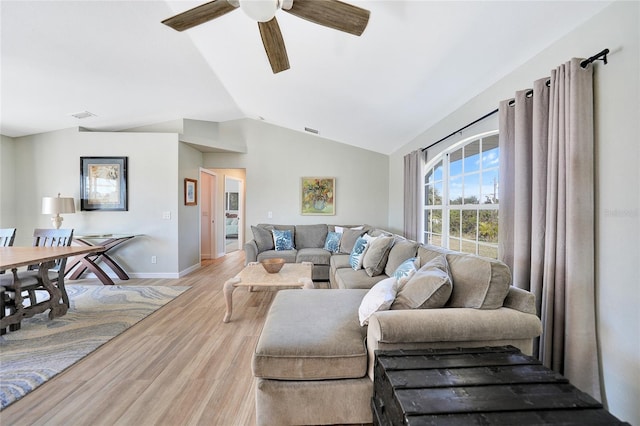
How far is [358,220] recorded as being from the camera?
516cm

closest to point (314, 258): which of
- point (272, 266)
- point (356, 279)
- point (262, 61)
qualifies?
point (272, 266)

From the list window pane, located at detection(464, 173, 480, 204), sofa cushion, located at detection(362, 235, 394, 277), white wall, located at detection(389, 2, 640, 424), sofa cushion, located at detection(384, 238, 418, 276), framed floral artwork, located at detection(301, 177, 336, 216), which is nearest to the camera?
white wall, located at detection(389, 2, 640, 424)

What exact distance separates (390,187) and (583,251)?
383 centimetres

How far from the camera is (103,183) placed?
413cm

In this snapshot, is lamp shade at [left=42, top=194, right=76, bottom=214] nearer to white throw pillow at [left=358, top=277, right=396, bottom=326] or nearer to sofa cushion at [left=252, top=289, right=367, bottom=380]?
sofa cushion at [left=252, top=289, right=367, bottom=380]

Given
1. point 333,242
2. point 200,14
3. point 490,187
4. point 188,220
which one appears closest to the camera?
point 200,14

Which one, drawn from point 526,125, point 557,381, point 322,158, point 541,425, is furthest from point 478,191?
point 322,158

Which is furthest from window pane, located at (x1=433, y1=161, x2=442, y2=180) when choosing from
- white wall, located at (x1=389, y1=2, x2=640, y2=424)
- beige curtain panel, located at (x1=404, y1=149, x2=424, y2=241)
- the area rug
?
the area rug

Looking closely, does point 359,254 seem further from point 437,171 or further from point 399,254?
point 437,171

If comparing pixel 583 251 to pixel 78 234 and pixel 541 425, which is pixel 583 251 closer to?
pixel 541 425

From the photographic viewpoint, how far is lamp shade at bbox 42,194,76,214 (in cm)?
362

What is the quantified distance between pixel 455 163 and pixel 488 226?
0.91 meters

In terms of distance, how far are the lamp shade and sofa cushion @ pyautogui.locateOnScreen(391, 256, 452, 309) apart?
4835mm

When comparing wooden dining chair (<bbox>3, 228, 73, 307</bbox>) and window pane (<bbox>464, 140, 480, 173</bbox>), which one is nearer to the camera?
wooden dining chair (<bbox>3, 228, 73, 307</bbox>)
